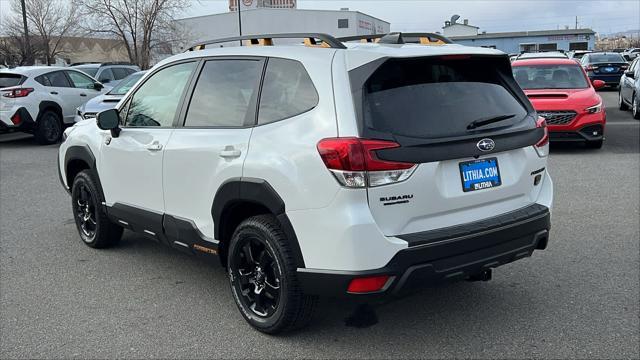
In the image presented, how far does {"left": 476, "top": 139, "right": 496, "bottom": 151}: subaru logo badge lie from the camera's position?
3.41m

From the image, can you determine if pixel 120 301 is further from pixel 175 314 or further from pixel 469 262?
pixel 469 262

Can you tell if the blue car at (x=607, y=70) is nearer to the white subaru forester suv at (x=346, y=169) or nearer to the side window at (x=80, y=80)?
the side window at (x=80, y=80)

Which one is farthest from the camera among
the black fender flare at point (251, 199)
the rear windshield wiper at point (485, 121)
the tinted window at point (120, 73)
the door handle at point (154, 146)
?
the tinted window at point (120, 73)

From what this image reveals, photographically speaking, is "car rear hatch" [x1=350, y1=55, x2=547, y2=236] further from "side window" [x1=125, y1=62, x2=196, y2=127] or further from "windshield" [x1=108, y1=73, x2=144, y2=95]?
"windshield" [x1=108, y1=73, x2=144, y2=95]

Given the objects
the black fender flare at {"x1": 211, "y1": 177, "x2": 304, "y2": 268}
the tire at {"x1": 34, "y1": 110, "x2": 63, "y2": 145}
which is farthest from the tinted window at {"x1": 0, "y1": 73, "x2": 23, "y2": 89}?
the black fender flare at {"x1": 211, "y1": 177, "x2": 304, "y2": 268}

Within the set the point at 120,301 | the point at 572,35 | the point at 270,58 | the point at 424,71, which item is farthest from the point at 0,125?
the point at 572,35

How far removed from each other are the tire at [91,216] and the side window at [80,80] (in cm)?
1014

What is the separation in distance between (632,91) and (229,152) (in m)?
14.7

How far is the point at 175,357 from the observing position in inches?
139

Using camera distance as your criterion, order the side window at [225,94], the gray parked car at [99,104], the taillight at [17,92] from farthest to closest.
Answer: the taillight at [17,92], the gray parked car at [99,104], the side window at [225,94]

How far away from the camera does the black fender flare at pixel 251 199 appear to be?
11.1 ft

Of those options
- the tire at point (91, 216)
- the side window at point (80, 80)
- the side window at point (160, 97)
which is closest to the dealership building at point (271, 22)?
the side window at point (80, 80)

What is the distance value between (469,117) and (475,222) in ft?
2.01

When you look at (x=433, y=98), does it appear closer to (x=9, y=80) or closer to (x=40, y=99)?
(x=40, y=99)
